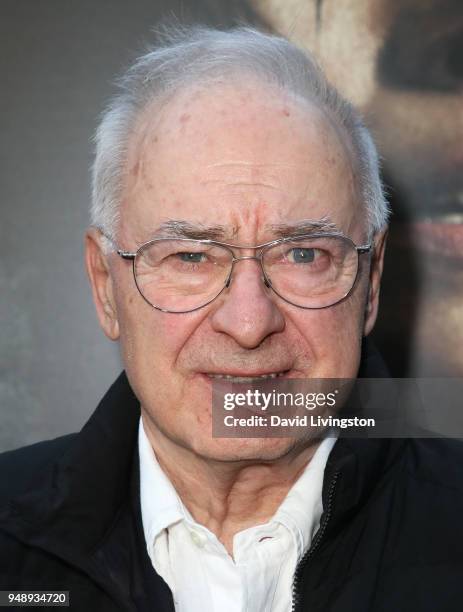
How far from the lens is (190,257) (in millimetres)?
1808

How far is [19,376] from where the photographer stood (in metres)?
2.62

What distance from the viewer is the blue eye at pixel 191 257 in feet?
5.90

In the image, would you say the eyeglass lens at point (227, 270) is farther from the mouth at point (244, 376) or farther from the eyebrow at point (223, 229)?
the mouth at point (244, 376)

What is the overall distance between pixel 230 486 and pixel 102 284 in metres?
0.54

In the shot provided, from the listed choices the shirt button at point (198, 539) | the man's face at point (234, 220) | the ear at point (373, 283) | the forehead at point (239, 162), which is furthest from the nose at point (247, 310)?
the shirt button at point (198, 539)

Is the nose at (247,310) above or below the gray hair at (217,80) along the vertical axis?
below

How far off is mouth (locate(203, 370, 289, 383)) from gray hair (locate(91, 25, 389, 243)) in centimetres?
39

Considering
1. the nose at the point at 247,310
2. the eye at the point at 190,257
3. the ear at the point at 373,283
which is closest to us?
the nose at the point at 247,310

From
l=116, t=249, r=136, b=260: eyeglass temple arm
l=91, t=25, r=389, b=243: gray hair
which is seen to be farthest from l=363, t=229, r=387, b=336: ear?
l=116, t=249, r=136, b=260: eyeglass temple arm

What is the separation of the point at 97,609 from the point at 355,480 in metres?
0.57

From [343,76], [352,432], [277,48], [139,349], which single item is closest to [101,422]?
[139,349]

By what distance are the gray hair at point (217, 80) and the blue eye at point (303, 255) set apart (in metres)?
0.17

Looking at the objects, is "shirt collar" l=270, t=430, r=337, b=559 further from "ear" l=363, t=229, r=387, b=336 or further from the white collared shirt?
"ear" l=363, t=229, r=387, b=336

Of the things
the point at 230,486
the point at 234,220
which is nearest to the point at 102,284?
the point at 234,220
